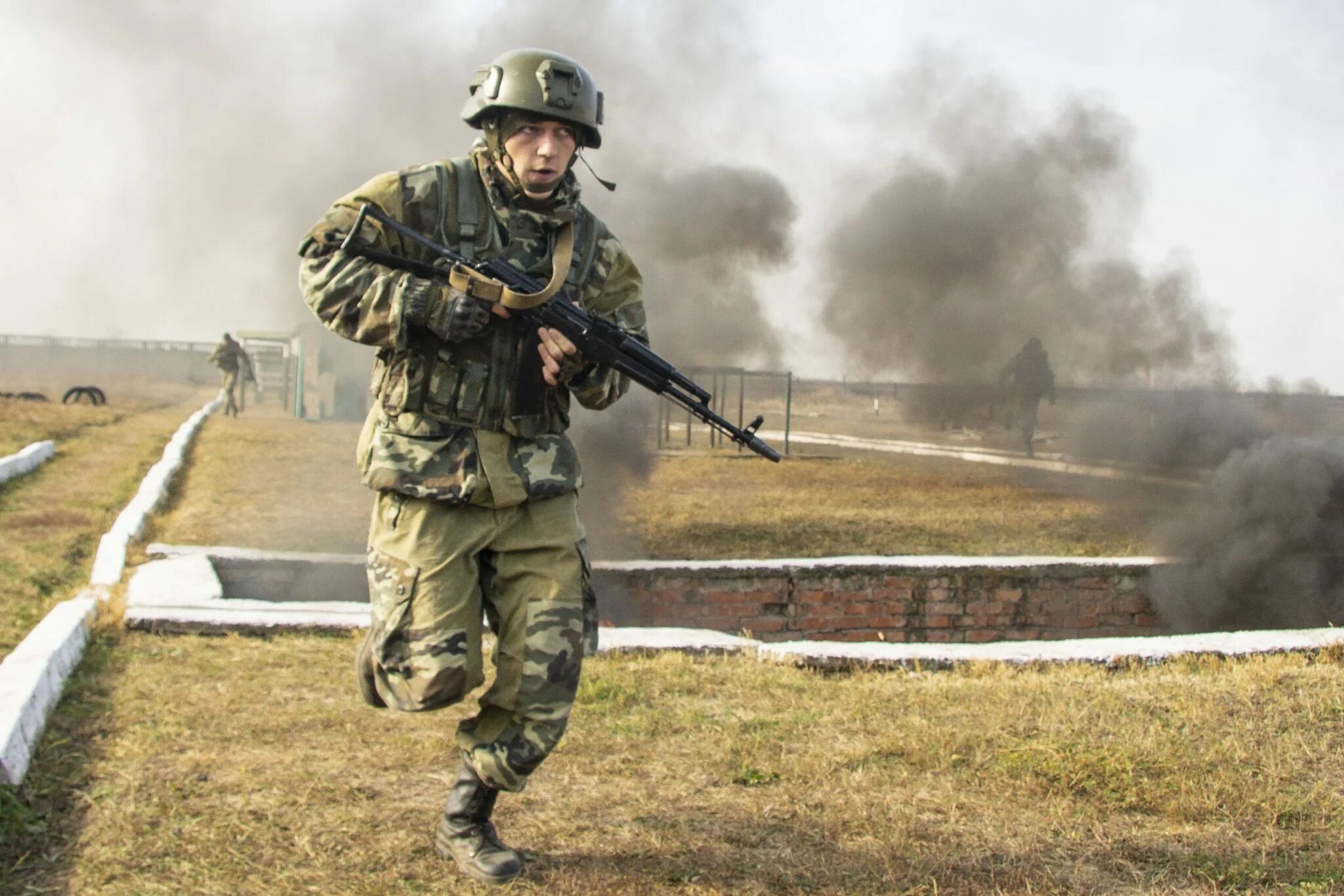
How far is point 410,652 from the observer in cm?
263

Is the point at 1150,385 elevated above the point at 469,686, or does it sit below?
above

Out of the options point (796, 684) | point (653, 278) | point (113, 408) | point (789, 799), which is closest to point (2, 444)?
point (653, 278)

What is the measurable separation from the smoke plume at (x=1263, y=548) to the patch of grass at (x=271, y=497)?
16.4ft

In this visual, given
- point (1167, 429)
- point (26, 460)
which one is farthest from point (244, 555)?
point (1167, 429)

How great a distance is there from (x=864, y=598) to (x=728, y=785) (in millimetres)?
3301

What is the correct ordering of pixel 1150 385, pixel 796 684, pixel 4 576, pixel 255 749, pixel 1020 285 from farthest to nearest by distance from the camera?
pixel 1020 285 < pixel 1150 385 < pixel 4 576 < pixel 796 684 < pixel 255 749

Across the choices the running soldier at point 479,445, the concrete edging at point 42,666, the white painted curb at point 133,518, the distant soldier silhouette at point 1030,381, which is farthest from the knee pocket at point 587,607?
the distant soldier silhouette at point 1030,381

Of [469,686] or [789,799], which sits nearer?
[469,686]

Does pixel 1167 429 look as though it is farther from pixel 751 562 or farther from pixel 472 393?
pixel 472 393

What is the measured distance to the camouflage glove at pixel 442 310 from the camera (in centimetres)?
258

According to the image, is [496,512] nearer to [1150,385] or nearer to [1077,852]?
[1077,852]

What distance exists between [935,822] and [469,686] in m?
1.23

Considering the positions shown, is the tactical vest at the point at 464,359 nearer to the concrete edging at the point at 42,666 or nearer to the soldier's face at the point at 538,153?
the soldier's face at the point at 538,153

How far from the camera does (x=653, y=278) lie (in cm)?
1677
